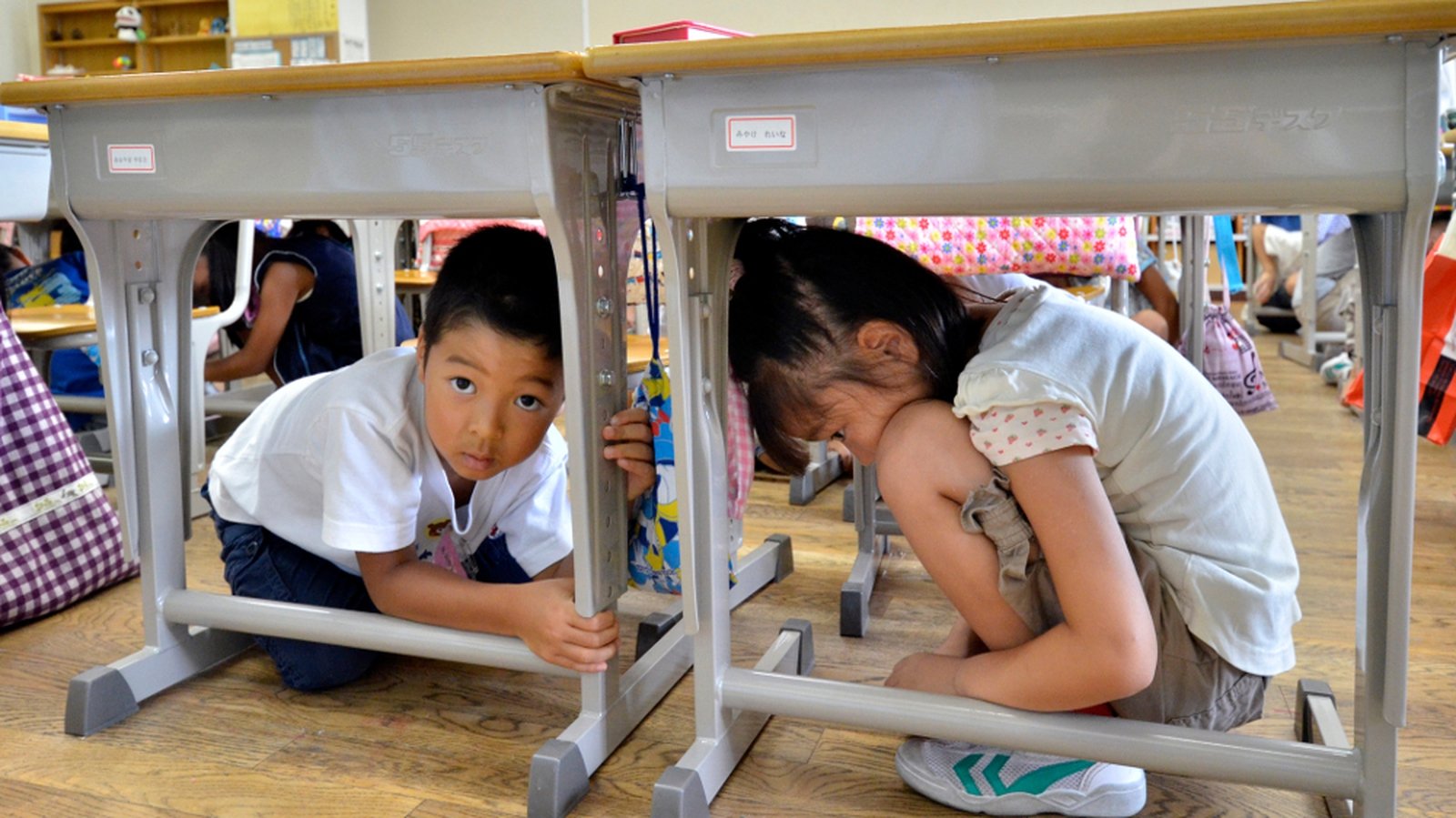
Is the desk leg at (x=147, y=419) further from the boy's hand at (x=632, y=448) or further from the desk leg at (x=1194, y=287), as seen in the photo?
the desk leg at (x=1194, y=287)

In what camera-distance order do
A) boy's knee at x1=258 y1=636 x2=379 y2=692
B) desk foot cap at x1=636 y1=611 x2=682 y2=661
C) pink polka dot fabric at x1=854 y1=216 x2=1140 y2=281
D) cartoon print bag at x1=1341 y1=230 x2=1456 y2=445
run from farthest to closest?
cartoon print bag at x1=1341 y1=230 x2=1456 y2=445
pink polka dot fabric at x1=854 y1=216 x2=1140 y2=281
desk foot cap at x1=636 y1=611 x2=682 y2=661
boy's knee at x1=258 y1=636 x2=379 y2=692

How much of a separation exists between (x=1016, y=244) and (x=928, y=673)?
34.4 inches

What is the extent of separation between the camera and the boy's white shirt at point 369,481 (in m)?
1.17

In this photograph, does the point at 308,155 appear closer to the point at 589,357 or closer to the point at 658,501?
the point at 589,357

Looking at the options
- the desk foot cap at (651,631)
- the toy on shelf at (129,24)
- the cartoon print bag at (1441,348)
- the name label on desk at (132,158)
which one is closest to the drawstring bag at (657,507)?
the desk foot cap at (651,631)

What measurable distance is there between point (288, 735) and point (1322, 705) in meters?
1.03

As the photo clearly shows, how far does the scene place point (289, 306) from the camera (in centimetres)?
247

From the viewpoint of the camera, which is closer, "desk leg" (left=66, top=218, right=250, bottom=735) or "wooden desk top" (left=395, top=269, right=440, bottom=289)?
"desk leg" (left=66, top=218, right=250, bottom=735)

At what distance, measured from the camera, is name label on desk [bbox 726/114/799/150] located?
884mm

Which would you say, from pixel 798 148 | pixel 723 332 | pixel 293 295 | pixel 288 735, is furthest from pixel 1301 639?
pixel 293 295

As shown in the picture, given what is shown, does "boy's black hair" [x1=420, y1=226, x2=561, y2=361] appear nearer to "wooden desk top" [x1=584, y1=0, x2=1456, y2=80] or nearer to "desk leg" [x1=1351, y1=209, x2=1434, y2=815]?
"wooden desk top" [x1=584, y1=0, x2=1456, y2=80]

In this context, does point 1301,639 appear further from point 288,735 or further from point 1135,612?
point 288,735

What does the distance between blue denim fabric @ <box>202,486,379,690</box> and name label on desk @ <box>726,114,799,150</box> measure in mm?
773

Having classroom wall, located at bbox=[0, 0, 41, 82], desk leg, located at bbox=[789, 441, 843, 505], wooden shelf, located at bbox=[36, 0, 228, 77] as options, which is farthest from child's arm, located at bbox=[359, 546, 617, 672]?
classroom wall, located at bbox=[0, 0, 41, 82]
